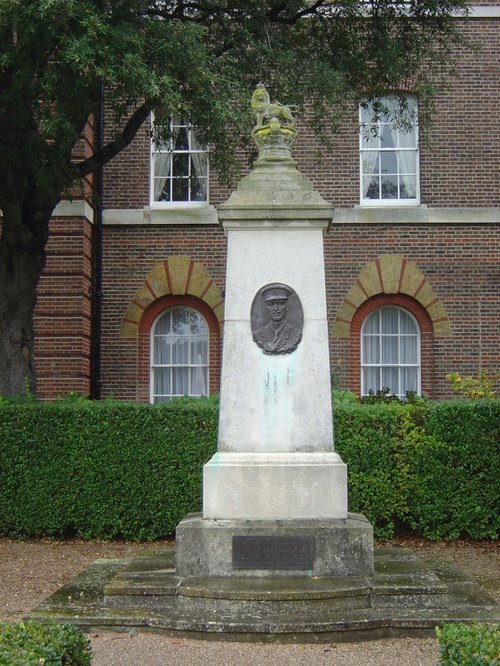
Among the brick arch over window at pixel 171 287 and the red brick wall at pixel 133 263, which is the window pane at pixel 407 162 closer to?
the red brick wall at pixel 133 263

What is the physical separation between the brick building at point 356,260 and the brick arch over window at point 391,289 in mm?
19

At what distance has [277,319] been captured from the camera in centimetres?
771

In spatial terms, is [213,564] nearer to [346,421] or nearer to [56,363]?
[346,421]

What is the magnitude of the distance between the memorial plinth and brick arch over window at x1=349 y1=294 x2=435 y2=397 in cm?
956

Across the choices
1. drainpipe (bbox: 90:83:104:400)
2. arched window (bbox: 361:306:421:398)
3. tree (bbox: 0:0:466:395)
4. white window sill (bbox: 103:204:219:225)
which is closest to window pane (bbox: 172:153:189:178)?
white window sill (bbox: 103:204:219:225)

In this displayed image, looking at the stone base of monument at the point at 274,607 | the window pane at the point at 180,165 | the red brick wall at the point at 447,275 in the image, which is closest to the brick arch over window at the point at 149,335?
the red brick wall at the point at 447,275

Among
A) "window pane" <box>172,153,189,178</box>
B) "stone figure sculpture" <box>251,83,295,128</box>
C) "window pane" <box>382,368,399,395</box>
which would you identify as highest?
"window pane" <box>172,153,189,178</box>

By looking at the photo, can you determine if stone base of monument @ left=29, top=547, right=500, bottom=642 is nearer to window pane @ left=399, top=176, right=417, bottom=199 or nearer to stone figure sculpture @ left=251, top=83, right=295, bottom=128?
stone figure sculpture @ left=251, top=83, right=295, bottom=128

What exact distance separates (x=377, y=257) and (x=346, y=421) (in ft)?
19.0

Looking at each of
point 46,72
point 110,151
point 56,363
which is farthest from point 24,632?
point 56,363

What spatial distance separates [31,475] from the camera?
1245cm

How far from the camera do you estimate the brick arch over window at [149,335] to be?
57.1 feet

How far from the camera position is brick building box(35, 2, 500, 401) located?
1723cm

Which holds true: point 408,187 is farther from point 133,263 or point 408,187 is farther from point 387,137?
point 133,263
